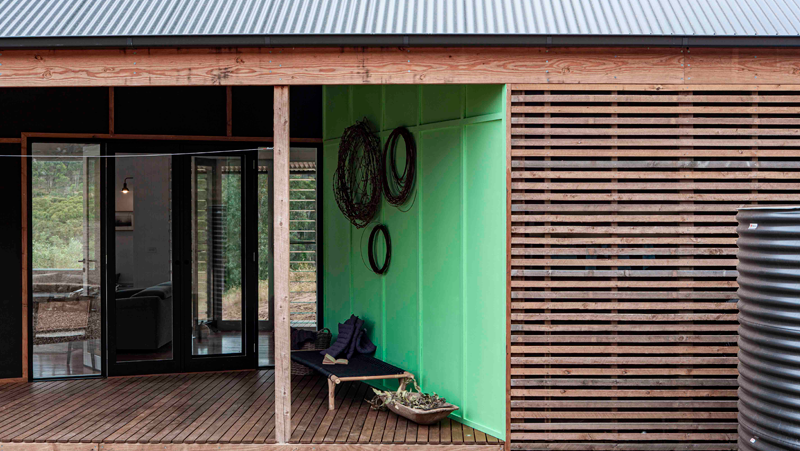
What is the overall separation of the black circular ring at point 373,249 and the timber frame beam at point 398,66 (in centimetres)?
191

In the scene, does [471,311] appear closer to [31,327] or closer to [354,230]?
[354,230]

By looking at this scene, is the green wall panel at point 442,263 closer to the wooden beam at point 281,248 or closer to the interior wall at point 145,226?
the wooden beam at point 281,248

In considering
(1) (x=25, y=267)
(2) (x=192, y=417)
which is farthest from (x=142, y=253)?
(2) (x=192, y=417)

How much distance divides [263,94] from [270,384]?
2.94 metres

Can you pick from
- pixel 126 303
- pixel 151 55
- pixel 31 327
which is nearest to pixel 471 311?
pixel 151 55

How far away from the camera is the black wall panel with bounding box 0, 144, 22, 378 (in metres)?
6.32

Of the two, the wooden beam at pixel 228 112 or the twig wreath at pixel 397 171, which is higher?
the wooden beam at pixel 228 112

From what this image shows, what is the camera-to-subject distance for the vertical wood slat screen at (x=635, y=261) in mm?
4551

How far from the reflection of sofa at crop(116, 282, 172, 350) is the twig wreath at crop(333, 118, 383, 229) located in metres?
1.97

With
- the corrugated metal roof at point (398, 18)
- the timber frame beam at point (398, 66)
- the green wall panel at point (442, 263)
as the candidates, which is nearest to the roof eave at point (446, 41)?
the corrugated metal roof at point (398, 18)

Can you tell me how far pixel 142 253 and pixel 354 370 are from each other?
2560 millimetres

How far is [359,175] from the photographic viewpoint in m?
6.45

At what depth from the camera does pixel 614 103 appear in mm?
4574

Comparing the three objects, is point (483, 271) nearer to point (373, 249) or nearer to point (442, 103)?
point (442, 103)
